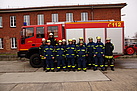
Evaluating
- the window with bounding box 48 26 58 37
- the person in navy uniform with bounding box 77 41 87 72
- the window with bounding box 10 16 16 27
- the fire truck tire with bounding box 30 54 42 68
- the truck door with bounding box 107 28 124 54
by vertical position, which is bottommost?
the fire truck tire with bounding box 30 54 42 68

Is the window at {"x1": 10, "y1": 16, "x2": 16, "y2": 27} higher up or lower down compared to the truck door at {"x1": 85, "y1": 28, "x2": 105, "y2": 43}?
higher up

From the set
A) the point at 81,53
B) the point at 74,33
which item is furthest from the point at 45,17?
the point at 81,53

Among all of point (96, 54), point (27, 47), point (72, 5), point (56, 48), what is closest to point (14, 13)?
point (72, 5)

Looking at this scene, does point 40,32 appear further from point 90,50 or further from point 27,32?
point 90,50

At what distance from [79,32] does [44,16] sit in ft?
40.0

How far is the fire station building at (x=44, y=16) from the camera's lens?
18.3 metres

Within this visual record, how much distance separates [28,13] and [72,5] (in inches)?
248

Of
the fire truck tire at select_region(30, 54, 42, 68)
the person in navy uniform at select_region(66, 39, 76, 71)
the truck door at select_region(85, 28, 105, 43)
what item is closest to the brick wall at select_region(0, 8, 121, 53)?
the truck door at select_region(85, 28, 105, 43)

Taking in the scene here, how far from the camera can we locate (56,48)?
7.22m

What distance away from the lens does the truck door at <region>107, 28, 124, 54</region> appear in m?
7.84

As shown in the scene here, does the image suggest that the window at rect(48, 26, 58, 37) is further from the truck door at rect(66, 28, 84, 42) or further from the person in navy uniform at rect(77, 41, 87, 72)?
the person in navy uniform at rect(77, 41, 87, 72)

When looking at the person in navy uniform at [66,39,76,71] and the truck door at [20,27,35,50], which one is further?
the truck door at [20,27,35,50]

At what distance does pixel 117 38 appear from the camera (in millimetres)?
7863

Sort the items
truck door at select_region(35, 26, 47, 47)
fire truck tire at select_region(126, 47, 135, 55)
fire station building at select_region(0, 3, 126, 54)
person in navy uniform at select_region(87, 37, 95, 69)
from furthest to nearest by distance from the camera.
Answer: fire station building at select_region(0, 3, 126, 54)
fire truck tire at select_region(126, 47, 135, 55)
truck door at select_region(35, 26, 47, 47)
person in navy uniform at select_region(87, 37, 95, 69)
